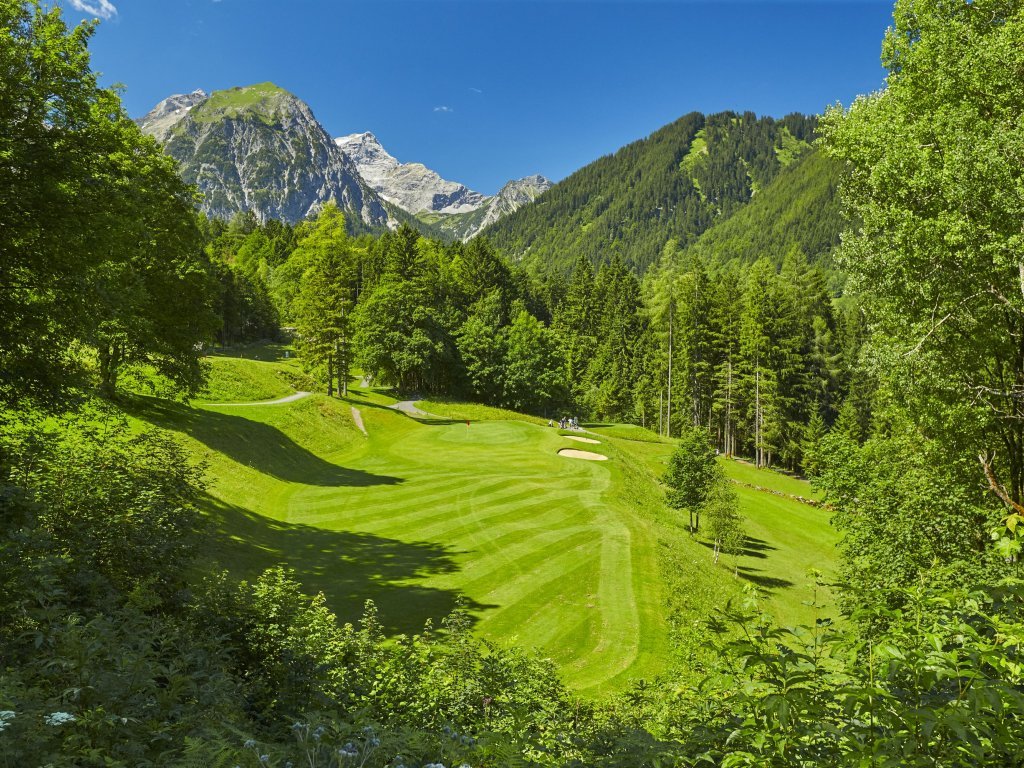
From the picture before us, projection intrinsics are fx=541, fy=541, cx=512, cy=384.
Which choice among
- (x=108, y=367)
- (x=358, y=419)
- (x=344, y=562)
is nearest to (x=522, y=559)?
(x=344, y=562)

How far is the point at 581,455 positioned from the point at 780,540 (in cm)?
1379

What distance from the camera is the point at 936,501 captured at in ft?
45.0

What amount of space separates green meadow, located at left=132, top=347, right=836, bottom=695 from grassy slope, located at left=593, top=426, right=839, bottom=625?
5.9 inches

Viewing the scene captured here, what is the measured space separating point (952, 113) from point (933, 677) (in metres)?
13.6

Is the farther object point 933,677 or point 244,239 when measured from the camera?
point 244,239

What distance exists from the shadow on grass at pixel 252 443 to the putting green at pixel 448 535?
0.10 meters

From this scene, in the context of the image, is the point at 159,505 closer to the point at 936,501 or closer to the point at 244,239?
the point at 936,501

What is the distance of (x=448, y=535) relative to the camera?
68.9 ft

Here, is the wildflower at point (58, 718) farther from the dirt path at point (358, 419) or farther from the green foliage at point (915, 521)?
the dirt path at point (358, 419)

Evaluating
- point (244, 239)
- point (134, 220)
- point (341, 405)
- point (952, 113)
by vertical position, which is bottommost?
point (341, 405)

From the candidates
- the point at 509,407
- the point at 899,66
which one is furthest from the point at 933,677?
the point at 509,407

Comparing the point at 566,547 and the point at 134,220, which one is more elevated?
the point at 134,220

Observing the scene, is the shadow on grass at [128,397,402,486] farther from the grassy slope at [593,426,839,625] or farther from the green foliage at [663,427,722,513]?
the grassy slope at [593,426,839,625]

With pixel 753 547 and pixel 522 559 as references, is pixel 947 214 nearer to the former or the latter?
pixel 522 559
